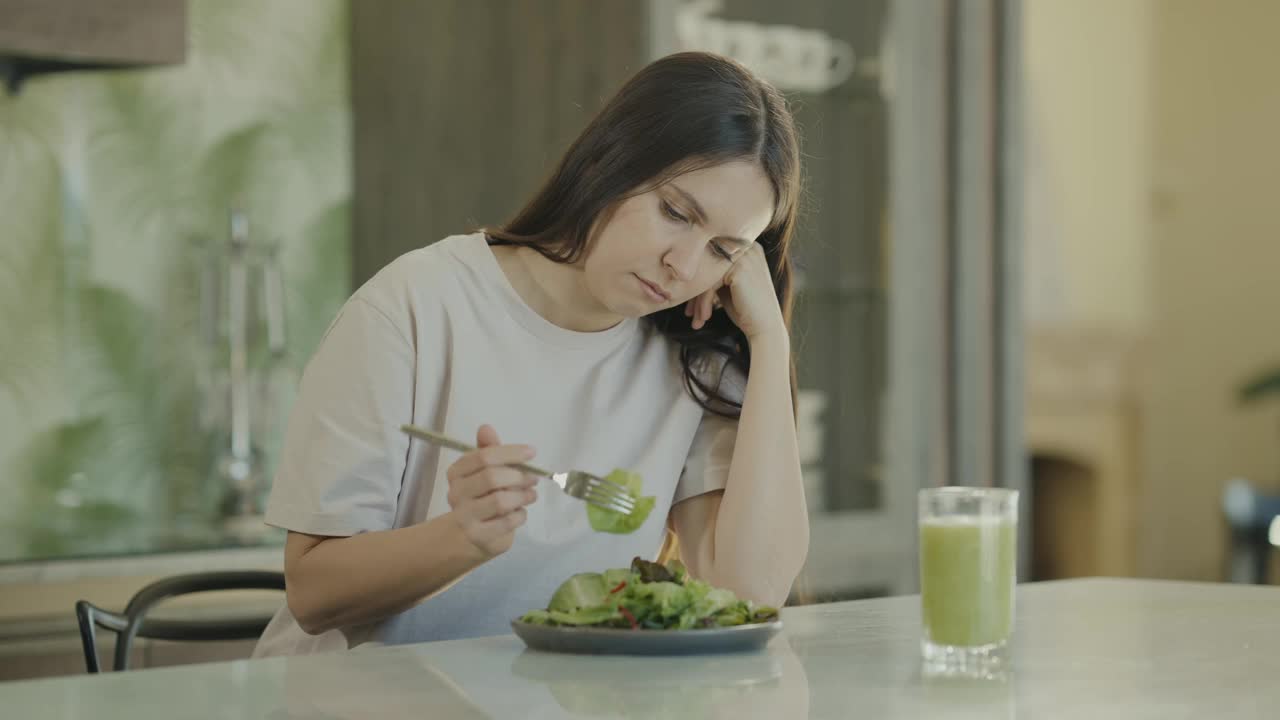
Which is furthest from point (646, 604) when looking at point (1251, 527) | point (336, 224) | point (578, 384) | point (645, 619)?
point (1251, 527)

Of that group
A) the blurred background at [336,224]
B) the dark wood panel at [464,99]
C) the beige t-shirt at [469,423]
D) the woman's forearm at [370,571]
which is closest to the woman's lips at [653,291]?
the beige t-shirt at [469,423]

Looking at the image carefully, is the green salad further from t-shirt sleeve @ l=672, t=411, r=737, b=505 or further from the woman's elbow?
t-shirt sleeve @ l=672, t=411, r=737, b=505

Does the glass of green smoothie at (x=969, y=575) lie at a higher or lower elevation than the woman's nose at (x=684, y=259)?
lower

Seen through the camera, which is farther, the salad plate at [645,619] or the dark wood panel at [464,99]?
the dark wood panel at [464,99]

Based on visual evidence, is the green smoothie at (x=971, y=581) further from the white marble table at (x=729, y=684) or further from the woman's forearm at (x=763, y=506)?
the woman's forearm at (x=763, y=506)

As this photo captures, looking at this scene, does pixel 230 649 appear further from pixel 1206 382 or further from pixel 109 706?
pixel 1206 382

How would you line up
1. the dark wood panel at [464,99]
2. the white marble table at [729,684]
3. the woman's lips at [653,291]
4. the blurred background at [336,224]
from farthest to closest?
the dark wood panel at [464,99]
the blurred background at [336,224]
the woman's lips at [653,291]
the white marble table at [729,684]

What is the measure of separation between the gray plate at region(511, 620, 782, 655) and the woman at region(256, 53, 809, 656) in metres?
0.26

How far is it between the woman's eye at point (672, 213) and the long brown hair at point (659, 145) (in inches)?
1.3

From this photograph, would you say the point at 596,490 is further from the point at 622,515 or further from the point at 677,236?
the point at 677,236

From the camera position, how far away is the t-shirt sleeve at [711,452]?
1.70 metres

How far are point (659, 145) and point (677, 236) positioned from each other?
0.34 ft

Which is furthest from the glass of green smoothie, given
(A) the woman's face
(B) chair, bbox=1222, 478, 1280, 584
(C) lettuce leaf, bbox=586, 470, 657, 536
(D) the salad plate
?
(B) chair, bbox=1222, 478, 1280, 584

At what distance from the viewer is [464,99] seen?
2.92 m
